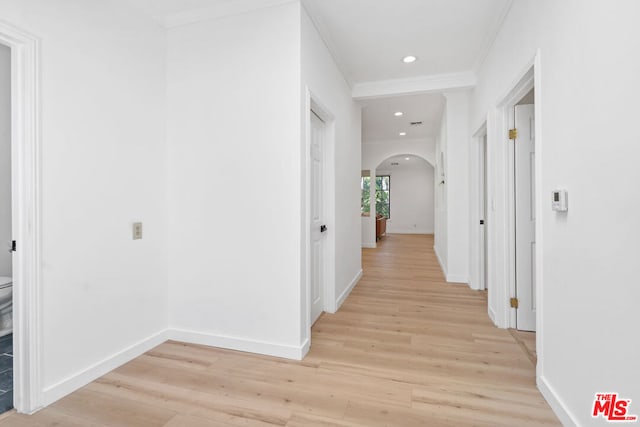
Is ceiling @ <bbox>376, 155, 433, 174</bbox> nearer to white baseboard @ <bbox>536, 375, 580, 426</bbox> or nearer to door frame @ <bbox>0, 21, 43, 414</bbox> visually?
white baseboard @ <bbox>536, 375, 580, 426</bbox>

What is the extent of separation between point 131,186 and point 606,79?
9.22 ft

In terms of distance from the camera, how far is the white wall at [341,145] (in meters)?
2.58

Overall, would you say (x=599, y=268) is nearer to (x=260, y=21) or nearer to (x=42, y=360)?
(x=260, y=21)

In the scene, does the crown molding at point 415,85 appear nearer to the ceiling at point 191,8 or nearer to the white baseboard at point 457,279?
the ceiling at point 191,8

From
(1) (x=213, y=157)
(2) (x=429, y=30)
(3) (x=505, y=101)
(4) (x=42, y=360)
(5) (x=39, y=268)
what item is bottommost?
(4) (x=42, y=360)

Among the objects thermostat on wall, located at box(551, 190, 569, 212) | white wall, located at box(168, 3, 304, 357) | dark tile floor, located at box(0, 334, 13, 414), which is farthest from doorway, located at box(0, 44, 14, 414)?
thermostat on wall, located at box(551, 190, 569, 212)

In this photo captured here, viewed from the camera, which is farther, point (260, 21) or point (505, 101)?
point (505, 101)

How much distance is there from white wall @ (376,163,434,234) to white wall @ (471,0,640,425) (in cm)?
1020

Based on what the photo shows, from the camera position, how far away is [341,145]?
358 cm

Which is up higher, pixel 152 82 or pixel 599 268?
pixel 152 82

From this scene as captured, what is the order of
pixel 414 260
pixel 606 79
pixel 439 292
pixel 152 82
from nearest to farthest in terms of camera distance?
1. pixel 606 79
2. pixel 152 82
3. pixel 439 292
4. pixel 414 260

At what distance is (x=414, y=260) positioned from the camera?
20.6 ft

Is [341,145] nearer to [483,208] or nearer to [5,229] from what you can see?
[483,208]

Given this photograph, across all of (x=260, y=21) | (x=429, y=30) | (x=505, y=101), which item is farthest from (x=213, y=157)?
(x=505, y=101)
